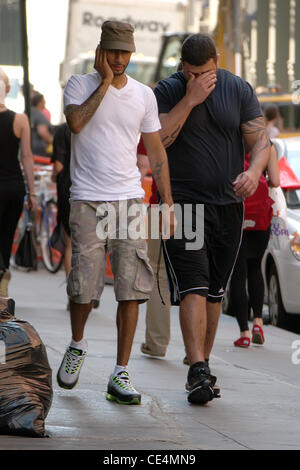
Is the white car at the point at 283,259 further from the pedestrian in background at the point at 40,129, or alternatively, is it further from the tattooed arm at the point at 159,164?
the pedestrian in background at the point at 40,129

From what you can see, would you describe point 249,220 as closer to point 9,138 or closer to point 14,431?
point 9,138

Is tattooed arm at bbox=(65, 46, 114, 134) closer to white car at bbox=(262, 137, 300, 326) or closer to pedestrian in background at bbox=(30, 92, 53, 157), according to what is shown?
white car at bbox=(262, 137, 300, 326)

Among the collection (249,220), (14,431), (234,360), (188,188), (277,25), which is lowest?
(277,25)

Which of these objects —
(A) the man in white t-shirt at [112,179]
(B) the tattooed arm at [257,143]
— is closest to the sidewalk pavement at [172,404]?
(A) the man in white t-shirt at [112,179]

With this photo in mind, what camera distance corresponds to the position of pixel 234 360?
9.39 meters

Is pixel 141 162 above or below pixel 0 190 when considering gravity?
above

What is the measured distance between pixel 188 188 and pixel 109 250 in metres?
0.59

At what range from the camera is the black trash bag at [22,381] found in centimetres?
574

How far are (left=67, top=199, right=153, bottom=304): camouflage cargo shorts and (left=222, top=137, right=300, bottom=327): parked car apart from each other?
4.22m

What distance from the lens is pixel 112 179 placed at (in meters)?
6.99

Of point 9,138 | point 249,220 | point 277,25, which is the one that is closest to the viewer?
point 249,220

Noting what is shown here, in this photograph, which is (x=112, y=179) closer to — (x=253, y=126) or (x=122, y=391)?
(x=253, y=126)

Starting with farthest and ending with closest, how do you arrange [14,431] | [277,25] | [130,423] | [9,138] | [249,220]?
1. [277,25]
2. [9,138]
3. [249,220]
4. [130,423]
5. [14,431]
